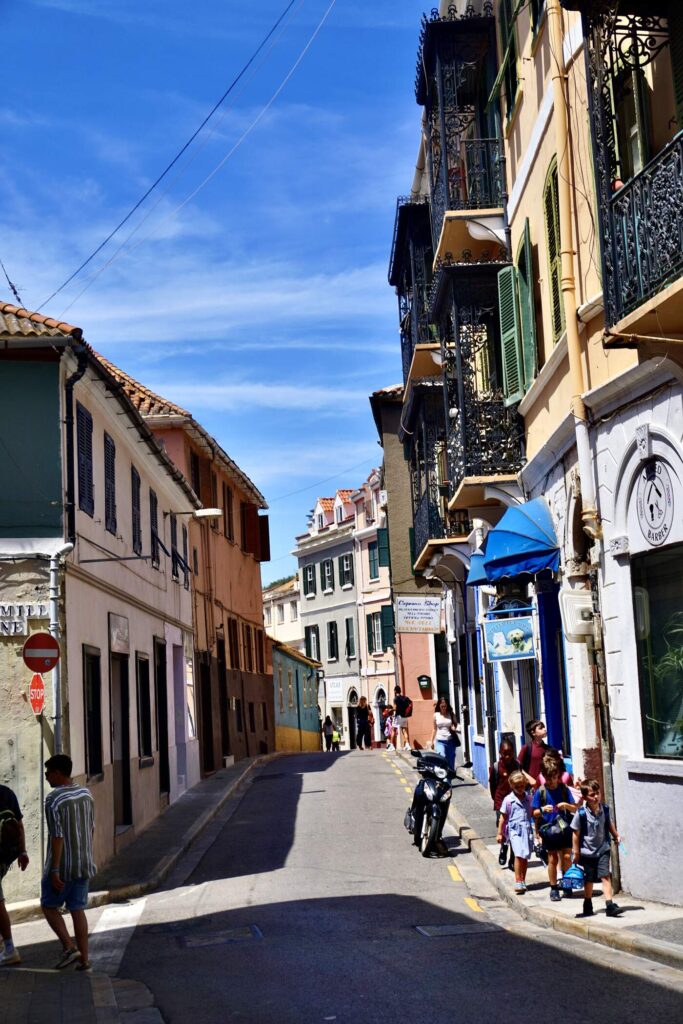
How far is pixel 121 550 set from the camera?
20.3m

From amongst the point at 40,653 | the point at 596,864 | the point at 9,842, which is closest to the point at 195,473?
the point at 40,653

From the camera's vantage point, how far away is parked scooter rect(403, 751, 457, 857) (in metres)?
16.6

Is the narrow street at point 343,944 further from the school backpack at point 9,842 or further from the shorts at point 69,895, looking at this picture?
the school backpack at point 9,842

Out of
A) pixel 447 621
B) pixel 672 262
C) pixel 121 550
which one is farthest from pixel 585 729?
pixel 447 621

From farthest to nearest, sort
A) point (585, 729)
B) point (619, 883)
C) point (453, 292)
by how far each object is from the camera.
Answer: point (453, 292), point (585, 729), point (619, 883)

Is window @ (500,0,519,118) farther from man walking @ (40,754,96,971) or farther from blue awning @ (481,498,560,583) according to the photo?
man walking @ (40,754,96,971)

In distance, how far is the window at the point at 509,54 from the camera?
16.8 m

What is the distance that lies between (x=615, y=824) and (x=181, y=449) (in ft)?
64.8

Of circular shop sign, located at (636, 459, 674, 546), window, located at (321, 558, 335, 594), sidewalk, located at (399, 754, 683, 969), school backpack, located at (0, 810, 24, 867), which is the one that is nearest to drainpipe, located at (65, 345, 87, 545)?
school backpack, located at (0, 810, 24, 867)

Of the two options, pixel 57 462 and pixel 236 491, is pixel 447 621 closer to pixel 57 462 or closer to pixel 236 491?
pixel 236 491

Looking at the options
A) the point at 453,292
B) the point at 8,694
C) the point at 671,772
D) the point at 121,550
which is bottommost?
the point at 671,772

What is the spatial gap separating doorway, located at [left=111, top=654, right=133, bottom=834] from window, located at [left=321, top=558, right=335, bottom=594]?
1748 inches

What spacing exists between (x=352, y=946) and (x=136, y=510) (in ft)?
40.2

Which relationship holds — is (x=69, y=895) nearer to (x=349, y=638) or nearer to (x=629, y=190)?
(x=629, y=190)
